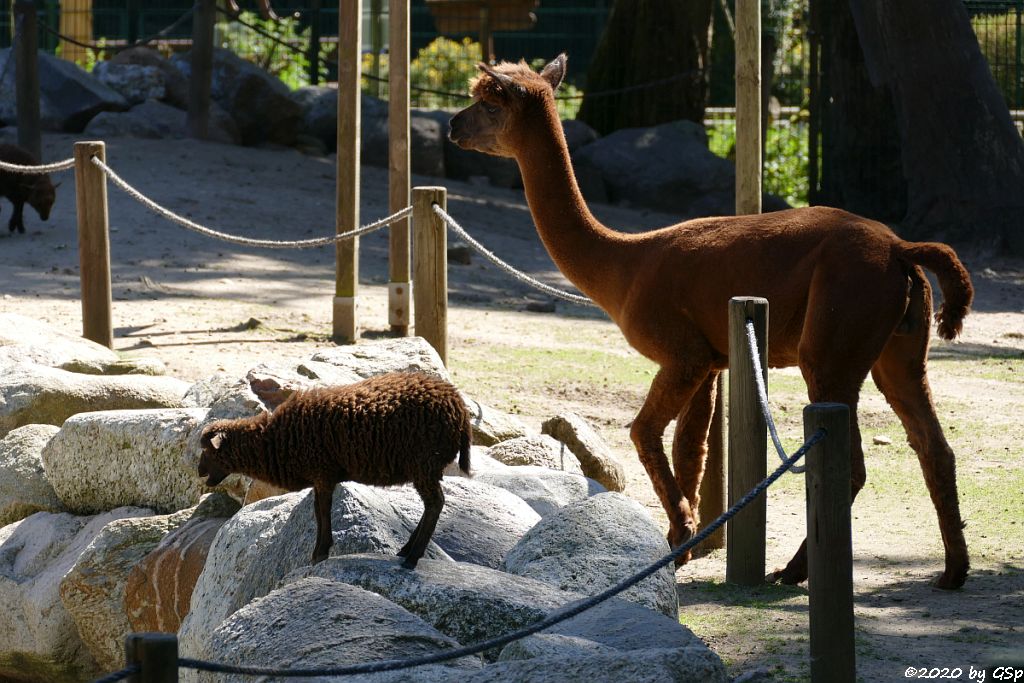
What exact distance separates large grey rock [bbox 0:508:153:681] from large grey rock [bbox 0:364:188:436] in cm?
73

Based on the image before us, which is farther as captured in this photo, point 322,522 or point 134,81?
point 134,81

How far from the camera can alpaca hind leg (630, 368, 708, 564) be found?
603 centimetres

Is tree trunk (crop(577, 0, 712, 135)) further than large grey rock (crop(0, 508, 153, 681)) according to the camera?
Yes

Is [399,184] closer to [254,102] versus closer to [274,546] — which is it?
[274,546]

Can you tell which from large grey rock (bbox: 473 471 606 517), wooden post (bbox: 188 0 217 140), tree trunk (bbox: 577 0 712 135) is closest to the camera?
large grey rock (bbox: 473 471 606 517)

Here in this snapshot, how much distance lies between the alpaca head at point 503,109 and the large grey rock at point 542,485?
1.61 meters

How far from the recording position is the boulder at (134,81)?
1811cm

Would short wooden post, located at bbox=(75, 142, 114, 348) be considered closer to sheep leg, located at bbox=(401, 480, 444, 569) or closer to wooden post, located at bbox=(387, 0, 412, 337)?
wooden post, located at bbox=(387, 0, 412, 337)

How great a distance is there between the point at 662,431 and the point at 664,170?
1168 centimetres

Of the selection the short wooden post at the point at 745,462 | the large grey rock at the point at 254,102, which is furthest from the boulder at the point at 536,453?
the large grey rock at the point at 254,102

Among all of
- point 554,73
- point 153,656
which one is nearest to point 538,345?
point 554,73

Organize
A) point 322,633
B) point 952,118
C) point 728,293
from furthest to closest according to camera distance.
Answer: point 952,118, point 728,293, point 322,633

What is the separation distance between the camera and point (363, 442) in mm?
4426

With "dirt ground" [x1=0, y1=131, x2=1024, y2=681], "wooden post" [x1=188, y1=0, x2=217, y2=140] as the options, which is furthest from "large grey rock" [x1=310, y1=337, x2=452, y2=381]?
"wooden post" [x1=188, y1=0, x2=217, y2=140]
